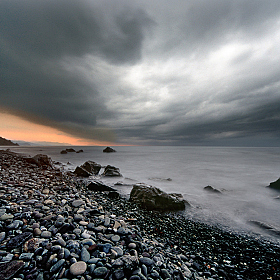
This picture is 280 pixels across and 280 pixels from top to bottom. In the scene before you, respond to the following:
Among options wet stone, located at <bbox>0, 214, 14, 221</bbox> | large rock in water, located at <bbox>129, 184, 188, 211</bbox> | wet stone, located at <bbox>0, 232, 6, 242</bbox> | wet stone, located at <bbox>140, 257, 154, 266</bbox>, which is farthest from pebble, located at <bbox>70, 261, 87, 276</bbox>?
large rock in water, located at <bbox>129, 184, 188, 211</bbox>

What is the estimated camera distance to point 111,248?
2.57 m

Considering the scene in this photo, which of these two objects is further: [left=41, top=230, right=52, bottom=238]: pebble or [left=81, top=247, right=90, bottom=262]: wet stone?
[left=41, top=230, right=52, bottom=238]: pebble

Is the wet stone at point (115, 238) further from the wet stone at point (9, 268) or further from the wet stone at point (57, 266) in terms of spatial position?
the wet stone at point (9, 268)

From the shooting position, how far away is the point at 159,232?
411 centimetres

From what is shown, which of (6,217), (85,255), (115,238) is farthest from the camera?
(115,238)

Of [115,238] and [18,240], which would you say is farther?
[115,238]

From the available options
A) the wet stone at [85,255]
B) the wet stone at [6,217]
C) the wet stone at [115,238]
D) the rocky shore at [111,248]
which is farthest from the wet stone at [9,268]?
the wet stone at [115,238]

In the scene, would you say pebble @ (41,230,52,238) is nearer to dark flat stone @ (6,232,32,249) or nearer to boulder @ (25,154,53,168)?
dark flat stone @ (6,232,32,249)

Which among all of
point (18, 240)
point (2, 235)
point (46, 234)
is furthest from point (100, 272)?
point (2, 235)

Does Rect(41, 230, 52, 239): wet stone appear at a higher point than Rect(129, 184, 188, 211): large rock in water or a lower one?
higher

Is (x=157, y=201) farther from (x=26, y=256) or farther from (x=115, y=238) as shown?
(x=26, y=256)

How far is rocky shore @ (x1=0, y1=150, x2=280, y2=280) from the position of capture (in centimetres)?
202

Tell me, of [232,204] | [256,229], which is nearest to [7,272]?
[256,229]

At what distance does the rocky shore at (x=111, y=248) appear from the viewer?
6.64 feet
